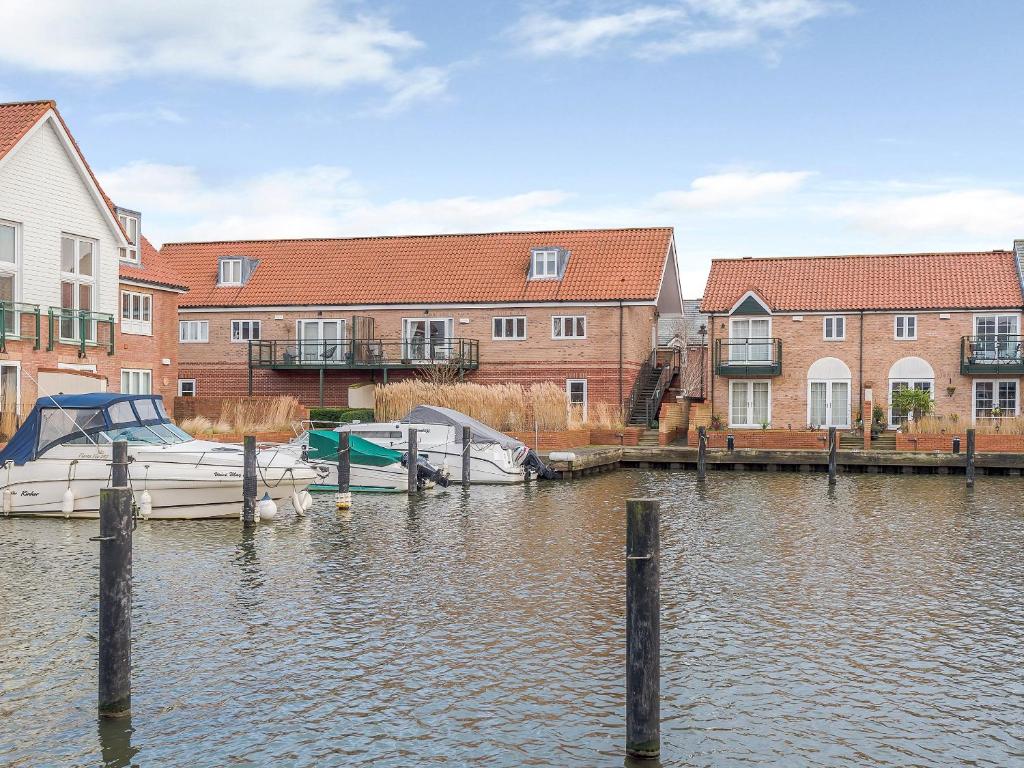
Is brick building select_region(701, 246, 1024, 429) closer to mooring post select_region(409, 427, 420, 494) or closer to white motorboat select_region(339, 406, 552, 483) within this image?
white motorboat select_region(339, 406, 552, 483)

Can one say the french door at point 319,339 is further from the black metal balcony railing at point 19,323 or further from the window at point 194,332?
the black metal balcony railing at point 19,323

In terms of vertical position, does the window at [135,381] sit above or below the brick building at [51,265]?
below

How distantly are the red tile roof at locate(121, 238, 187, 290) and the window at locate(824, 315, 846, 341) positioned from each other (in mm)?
27288

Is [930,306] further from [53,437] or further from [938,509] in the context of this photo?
[53,437]

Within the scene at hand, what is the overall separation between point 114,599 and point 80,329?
23638 millimetres

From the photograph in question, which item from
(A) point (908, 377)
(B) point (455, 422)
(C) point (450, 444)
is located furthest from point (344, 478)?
(A) point (908, 377)

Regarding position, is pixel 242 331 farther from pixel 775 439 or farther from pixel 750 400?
pixel 775 439

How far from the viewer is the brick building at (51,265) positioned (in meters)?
29.4

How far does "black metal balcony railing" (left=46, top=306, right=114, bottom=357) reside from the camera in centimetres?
3033

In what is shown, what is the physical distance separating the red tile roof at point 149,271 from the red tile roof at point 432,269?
33.7 ft

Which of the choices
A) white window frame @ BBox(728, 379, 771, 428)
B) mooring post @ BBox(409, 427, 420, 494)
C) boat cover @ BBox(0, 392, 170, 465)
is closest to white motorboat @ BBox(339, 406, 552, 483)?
mooring post @ BBox(409, 427, 420, 494)

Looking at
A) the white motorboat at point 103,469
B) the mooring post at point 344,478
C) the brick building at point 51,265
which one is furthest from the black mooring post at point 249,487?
the brick building at point 51,265

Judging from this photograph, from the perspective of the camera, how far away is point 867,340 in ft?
156

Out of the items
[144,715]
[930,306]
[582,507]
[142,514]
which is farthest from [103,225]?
[930,306]
